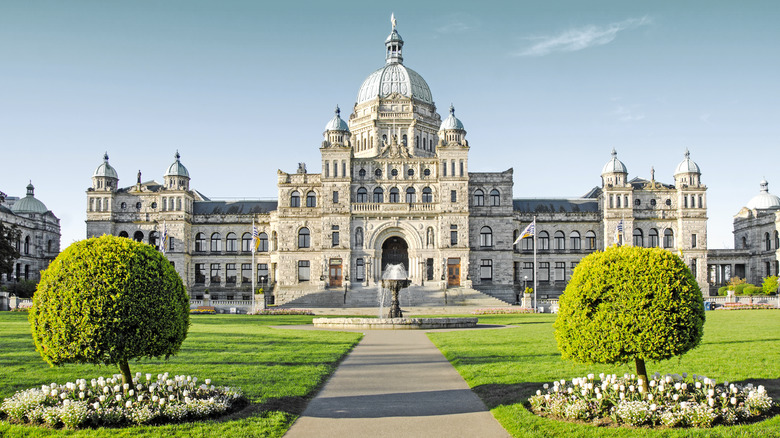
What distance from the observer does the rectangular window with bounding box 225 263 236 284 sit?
253 feet

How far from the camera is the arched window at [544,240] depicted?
252ft

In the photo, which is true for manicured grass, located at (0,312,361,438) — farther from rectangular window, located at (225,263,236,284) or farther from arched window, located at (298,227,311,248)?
rectangular window, located at (225,263,236,284)

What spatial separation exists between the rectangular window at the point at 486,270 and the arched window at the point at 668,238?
20.1 m

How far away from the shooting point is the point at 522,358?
2183 centimetres

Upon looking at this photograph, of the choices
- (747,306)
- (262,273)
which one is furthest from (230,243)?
(747,306)

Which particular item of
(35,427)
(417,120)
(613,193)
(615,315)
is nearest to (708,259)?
(613,193)

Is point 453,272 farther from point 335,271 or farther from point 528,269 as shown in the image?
point 528,269

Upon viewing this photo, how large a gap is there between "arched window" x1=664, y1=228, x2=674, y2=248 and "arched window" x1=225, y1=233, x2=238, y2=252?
47.5 meters

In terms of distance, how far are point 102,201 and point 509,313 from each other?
4732cm

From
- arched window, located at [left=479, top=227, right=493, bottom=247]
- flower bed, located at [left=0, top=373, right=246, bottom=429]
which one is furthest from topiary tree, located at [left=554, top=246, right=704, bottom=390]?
arched window, located at [left=479, top=227, right=493, bottom=247]

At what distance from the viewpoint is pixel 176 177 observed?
75500 millimetres

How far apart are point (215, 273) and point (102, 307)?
65306 millimetres

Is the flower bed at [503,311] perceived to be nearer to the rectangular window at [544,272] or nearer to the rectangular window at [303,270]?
the rectangular window at [544,272]

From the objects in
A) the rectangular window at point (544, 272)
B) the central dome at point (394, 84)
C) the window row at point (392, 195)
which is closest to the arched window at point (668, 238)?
the rectangular window at point (544, 272)
